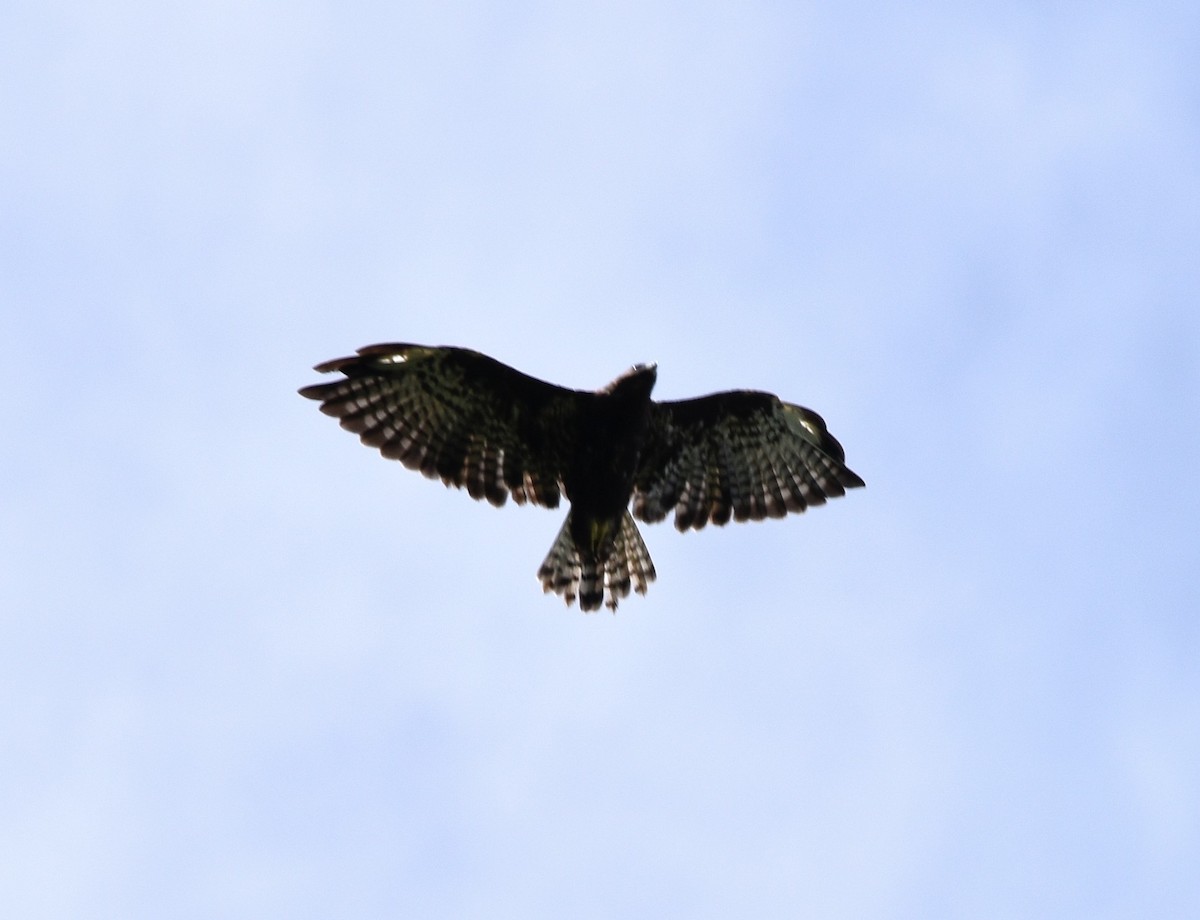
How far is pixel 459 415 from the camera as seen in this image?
14.6m

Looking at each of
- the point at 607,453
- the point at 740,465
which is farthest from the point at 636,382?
the point at 740,465

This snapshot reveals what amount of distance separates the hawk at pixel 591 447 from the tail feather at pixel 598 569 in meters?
0.01

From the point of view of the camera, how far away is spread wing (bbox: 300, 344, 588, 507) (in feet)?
47.0

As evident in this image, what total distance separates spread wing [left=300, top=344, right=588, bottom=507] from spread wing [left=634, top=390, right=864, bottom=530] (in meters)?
1.00

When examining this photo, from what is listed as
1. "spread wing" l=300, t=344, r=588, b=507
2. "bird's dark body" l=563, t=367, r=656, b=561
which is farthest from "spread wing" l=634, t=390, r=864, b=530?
"spread wing" l=300, t=344, r=588, b=507

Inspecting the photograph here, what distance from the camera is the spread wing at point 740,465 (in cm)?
1516

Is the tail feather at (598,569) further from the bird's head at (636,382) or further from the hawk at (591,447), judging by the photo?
the bird's head at (636,382)

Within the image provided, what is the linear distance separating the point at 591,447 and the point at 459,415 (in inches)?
48.1

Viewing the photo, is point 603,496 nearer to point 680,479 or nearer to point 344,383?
point 680,479

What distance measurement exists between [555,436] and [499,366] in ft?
2.60

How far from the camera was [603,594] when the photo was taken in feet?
49.9

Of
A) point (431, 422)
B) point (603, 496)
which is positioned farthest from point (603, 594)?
point (431, 422)

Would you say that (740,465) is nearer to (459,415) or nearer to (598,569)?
(598,569)

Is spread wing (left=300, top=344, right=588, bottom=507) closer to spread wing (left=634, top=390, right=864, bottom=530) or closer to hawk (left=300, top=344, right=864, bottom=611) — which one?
hawk (left=300, top=344, right=864, bottom=611)
